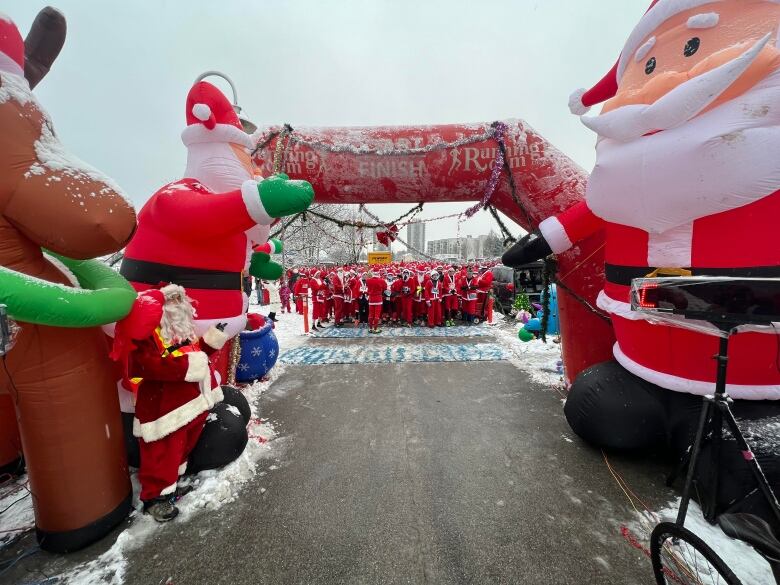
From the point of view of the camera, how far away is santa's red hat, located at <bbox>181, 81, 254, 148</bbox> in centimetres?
272

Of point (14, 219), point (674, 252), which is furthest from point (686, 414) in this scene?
point (14, 219)

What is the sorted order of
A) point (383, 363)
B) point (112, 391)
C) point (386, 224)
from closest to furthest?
point (112, 391) < point (386, 224) < point (383, 363)

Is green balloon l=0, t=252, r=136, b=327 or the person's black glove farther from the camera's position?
the person's black glove

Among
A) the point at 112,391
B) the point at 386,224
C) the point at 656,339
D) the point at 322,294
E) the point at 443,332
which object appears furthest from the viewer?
the point at 322,294

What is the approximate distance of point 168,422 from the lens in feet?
6.66

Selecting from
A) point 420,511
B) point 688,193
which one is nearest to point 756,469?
point 688,193

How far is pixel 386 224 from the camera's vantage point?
438 centimetres

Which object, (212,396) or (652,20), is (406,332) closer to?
(212,396)

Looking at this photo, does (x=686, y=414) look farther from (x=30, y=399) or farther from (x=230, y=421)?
(x=30, y=399)

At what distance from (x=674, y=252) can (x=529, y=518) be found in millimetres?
1809

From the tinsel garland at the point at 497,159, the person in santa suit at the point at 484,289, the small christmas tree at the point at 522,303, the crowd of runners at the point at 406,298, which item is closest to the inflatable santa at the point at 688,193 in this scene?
the tinsel garland at the point at 497,159

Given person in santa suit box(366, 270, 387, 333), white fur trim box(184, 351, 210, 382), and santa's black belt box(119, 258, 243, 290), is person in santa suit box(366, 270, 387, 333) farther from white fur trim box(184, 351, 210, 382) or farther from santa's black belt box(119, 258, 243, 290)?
white fur trim box(184, 351, 210, 382)

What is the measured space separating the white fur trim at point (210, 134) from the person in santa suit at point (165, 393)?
136 cm

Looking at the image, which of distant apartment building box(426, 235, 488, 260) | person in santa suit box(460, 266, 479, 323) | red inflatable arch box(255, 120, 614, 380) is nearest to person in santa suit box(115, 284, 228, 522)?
red inflatable arch box(255, 120, 614, 380)
